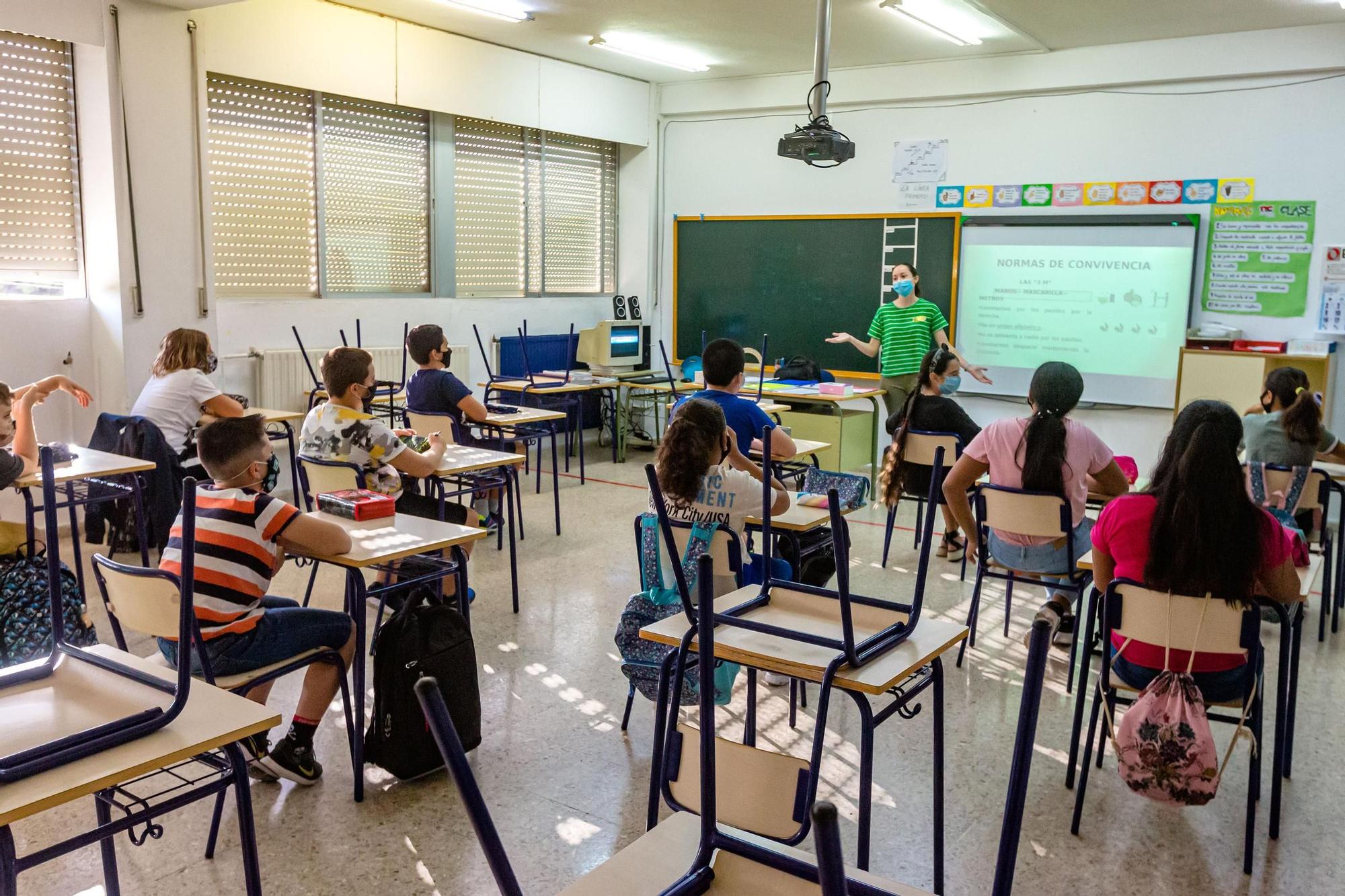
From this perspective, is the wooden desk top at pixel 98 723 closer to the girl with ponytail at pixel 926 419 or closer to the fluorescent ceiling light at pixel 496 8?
the girl with ponytail at pixel 926 419

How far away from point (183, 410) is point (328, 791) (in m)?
2.61

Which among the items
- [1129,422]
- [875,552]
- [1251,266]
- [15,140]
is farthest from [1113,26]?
[15,140]

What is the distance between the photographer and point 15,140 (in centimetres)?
527

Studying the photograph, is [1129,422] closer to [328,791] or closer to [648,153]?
[648,153]

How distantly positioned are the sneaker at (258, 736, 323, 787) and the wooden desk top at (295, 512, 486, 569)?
52cm

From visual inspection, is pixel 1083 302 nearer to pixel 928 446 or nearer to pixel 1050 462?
pixel 928 446

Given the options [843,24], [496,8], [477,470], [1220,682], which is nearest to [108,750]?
[1220,682]

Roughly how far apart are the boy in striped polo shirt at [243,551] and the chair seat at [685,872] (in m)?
1.58

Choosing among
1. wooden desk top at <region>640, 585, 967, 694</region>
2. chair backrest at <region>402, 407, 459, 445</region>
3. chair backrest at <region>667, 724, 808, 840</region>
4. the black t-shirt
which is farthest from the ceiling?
chair backrest at <region>667, 724, 808, 840</region>

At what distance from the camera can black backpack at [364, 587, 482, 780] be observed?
2.77 m

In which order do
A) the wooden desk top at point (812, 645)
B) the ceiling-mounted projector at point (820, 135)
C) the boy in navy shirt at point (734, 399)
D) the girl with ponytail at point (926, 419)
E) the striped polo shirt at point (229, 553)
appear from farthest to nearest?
1. the ceiling-mounted projector at point (820, 135)
2. the girl with ponytail at point (926, 419)
3. the boy in navy shirt at point (734, 399)
4. the striped polo shirt at point (229, 553)
5. the wooden desk top at point (812, 645)

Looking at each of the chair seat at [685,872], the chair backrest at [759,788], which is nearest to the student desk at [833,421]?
the chair backrest at [759,788]

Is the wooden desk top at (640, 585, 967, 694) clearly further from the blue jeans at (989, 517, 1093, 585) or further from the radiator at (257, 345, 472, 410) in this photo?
the radiator at (257, 345, 472, 410)

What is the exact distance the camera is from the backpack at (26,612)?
2.71m
